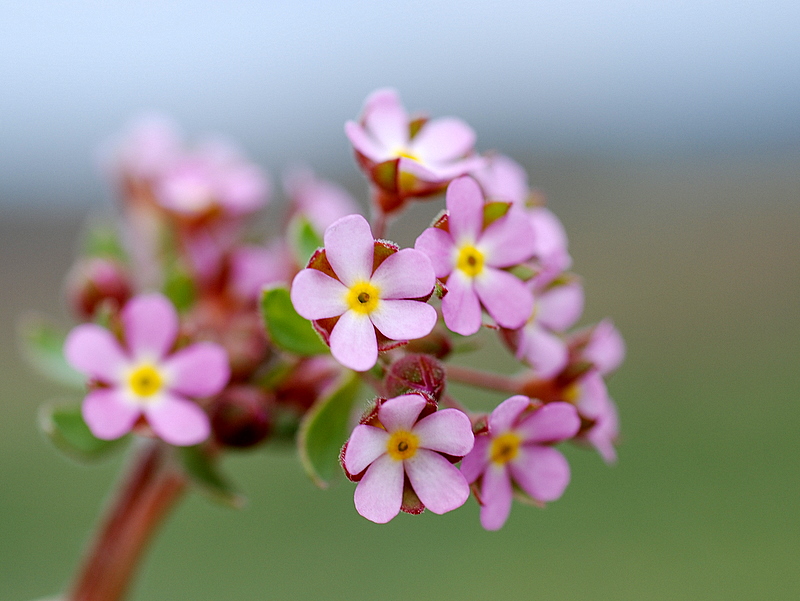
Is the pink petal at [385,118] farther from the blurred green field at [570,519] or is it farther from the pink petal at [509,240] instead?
the blurred green field at [570,519]

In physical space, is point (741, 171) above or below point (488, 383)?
below

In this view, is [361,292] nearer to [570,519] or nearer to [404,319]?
[404,319]

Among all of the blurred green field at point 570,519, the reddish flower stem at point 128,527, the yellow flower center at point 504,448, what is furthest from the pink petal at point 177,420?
the blurred green field at point 570,519

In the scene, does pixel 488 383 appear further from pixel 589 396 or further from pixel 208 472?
pixel 208 472

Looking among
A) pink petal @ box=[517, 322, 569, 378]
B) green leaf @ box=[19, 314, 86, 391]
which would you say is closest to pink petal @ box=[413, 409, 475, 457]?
pink petal @ box=[517, 322, 569, 378]

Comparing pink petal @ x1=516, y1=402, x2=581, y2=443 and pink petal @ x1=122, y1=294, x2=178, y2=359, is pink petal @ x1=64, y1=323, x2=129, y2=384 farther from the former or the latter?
pink petal @ x1=516, y1=402, x2=581, y2=443

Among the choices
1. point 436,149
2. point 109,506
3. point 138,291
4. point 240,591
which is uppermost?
point 436,149

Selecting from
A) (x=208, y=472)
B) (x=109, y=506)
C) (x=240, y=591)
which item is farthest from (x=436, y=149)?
(x=240, y=591)
